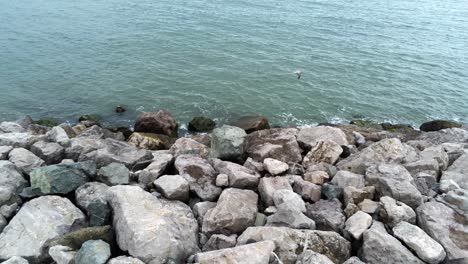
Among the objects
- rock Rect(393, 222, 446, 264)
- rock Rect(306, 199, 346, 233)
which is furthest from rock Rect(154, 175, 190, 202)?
rock Rect(393, 222, 446, 264)

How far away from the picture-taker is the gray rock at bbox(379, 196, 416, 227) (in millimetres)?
9242

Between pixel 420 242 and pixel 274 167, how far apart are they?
185 inches

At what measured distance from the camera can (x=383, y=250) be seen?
8344mm

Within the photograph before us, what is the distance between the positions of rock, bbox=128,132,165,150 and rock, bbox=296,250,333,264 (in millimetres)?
11756

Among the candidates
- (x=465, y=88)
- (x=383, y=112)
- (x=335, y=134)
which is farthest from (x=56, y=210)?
(x=465, y=88)

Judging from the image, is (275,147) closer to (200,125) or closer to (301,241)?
(301,241)

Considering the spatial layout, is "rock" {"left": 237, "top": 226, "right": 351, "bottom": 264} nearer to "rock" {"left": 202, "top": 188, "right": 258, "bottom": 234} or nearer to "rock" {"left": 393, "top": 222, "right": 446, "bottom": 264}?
"rock" {"left": 202, "top": 188, "right": 258, "bottom": 234}

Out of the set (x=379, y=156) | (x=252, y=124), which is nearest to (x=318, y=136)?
(x=379, y=156)

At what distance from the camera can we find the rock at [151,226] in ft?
26.9

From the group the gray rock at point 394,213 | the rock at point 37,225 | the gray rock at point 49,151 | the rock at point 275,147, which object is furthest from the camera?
the rock at point 275,147

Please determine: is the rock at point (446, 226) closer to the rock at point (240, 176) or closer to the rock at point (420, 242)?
the rock at point (420, 242)

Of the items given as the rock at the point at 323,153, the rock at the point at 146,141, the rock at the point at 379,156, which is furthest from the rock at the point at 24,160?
the rock at the point at 379,156

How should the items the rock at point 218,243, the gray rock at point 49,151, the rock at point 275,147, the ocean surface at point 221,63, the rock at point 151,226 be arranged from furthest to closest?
the ocean surface at point 221,63 → the rock at point 275,147 → the gray rock at point 49,151 → the rock at point 218,243 → the rock at point 151,226

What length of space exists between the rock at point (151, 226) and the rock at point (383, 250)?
12.9 ft
